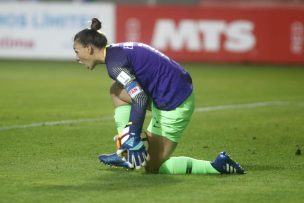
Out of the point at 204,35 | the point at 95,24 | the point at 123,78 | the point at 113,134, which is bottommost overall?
the point at 113,134

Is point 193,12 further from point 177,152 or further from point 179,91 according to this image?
point 179,91

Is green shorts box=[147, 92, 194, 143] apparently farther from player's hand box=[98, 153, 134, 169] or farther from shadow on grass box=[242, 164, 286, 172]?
shadow on grass box=[242, 164, 286, 172]

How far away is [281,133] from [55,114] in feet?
11.2

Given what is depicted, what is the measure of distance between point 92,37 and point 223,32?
14202mm

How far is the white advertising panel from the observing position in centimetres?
2144

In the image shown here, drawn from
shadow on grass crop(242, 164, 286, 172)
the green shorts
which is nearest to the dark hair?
the green shorts

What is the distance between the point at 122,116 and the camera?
7.40 metres

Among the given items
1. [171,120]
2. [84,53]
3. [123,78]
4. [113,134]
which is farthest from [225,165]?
[113,134]

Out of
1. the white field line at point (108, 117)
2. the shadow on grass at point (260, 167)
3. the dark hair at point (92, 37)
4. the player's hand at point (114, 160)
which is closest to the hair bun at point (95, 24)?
the dark hair at point (92, 37)

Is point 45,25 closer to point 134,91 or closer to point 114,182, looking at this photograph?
point 134,91

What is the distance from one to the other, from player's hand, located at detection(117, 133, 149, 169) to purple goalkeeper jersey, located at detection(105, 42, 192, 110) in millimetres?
469

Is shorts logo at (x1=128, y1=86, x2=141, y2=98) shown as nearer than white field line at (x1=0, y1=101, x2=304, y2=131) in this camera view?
Yes

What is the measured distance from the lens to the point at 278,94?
49.1ft

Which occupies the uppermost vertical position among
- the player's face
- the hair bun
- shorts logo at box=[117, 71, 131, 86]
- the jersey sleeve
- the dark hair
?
the hair bun
